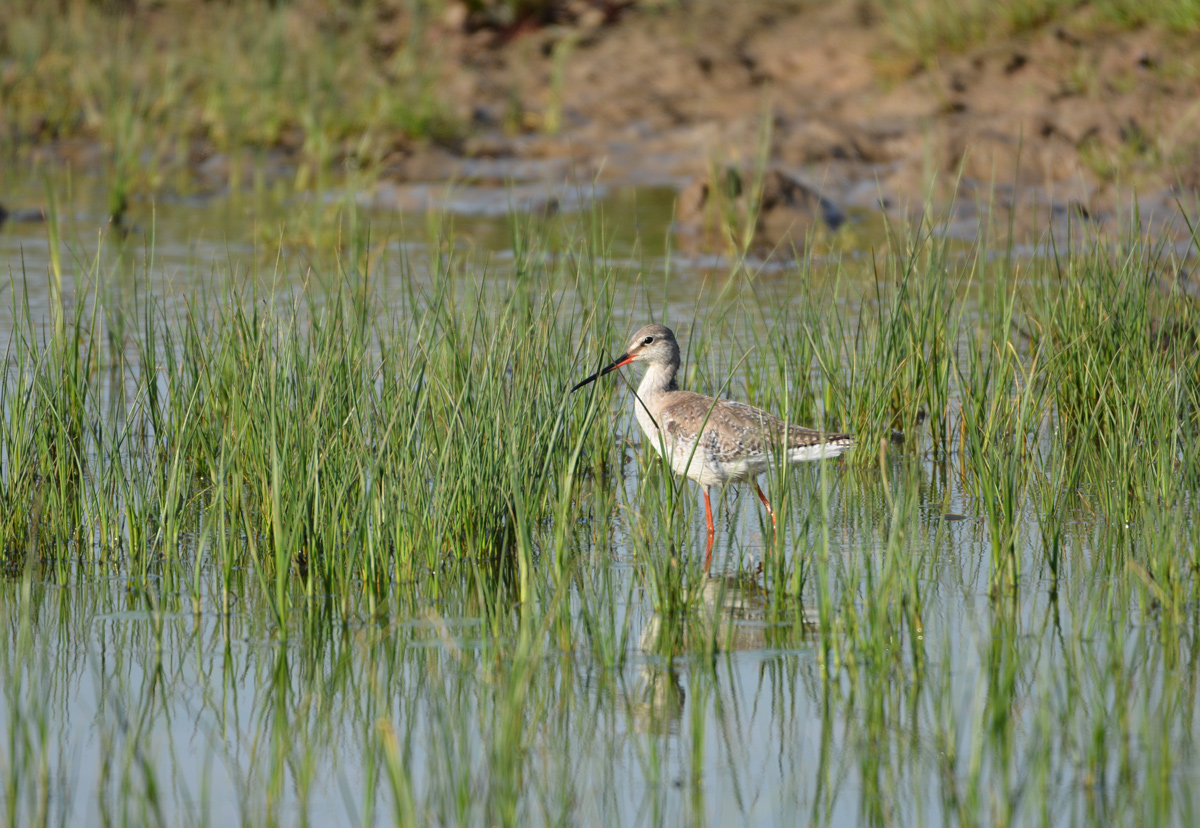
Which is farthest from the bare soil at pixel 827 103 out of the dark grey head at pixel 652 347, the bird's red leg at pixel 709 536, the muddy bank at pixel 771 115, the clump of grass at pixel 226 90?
the bird's red leg at pixel 709 536

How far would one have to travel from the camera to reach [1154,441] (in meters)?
6.03

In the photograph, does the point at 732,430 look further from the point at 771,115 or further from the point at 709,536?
the point at 771,115

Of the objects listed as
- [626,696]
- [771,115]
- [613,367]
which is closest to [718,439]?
[613,367]

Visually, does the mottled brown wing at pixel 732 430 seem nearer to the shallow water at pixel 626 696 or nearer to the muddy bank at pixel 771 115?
the shallow water at pixel 626 696

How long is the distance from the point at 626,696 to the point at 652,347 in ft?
9.53

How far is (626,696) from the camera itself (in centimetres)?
431

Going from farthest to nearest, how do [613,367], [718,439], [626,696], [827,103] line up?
1. [827,103]
2. [613,367]
3. [718,439]
4. [626,696]

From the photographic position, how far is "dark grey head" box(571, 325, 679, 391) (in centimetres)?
692

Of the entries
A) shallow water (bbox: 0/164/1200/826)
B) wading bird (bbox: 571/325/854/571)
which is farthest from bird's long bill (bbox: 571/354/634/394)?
shallow water (bbox: 0/164/1200/826)

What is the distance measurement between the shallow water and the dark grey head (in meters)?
1.51

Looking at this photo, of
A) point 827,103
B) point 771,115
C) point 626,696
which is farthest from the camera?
A: point 827,103

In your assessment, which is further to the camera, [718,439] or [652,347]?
[652,347]

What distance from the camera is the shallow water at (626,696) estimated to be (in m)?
3.65

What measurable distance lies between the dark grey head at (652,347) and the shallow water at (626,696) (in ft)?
4.95
